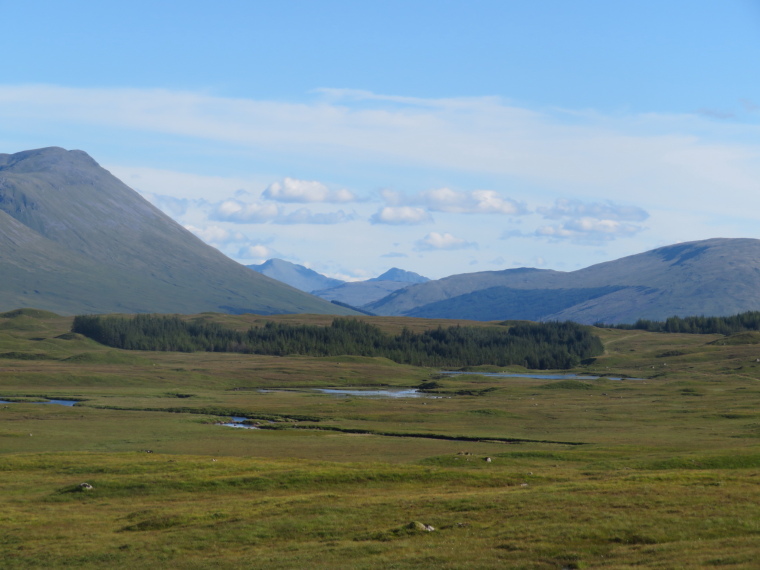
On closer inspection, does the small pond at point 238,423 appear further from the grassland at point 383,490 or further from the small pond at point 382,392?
the small pond at point 382,392

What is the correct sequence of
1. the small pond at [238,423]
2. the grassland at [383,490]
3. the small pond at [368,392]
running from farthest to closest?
the small pond at [368,392], the small pond at [238,423], the grassland at [383,490]

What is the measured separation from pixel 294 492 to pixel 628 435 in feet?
166

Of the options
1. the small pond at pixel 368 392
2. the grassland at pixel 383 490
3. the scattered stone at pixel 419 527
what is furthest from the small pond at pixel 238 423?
the scattered stone at pixel 419 527

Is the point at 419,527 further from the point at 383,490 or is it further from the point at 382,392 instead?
the point at 382,392

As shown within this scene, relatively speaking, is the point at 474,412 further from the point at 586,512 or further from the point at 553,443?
the point at 586,512

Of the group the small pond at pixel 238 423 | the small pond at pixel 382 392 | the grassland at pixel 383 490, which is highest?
the grassland at pixel 383 490

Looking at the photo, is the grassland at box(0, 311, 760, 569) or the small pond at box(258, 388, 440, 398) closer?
the grassland at box(0, 311, 760, 569)

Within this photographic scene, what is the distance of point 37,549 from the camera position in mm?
42688

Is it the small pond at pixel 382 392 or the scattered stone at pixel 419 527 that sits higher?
the scattered stone at pixel 419 527

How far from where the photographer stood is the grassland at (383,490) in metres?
38.1

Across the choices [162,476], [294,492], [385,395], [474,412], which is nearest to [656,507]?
[294,492]

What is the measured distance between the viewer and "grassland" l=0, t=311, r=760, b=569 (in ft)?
125

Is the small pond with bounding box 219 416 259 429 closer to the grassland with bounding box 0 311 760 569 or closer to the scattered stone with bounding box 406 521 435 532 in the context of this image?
the grassland with bounding box 0 311 760 569

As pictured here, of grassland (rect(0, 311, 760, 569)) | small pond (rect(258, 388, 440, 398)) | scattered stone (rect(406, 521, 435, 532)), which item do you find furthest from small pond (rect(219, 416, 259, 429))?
scattered stone (rect(406, 521, 435, 532))
